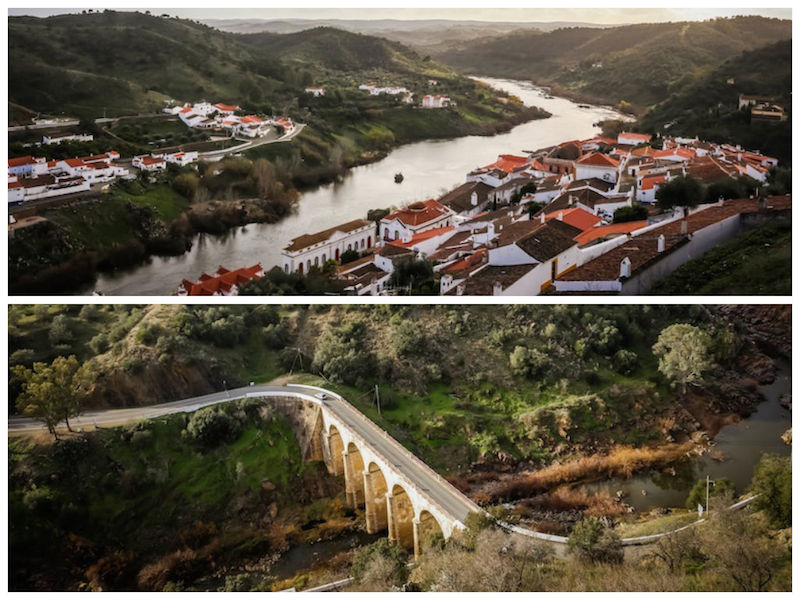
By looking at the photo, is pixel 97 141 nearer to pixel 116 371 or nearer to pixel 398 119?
pixel 116 371

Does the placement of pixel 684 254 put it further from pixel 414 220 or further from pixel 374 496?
pixel 374 496

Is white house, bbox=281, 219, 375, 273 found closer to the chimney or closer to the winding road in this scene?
the winding road

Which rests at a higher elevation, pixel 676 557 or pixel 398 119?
pixel 398 119

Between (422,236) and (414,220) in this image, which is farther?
(414,220)

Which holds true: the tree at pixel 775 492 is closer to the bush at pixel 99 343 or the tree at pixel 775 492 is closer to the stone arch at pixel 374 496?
the stone arch at pixel 374 496

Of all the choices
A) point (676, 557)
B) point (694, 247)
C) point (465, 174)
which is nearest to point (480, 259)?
point (694, 247)

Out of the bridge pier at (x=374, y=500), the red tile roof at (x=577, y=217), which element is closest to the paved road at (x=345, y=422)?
the bridge pier at (x=374, y=500)

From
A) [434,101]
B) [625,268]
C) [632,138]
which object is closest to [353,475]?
[625,268]

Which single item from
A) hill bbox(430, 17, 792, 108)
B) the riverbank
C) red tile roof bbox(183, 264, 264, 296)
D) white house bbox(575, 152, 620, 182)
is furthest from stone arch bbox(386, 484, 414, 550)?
hill bbox(430, 17, 792, 108)
